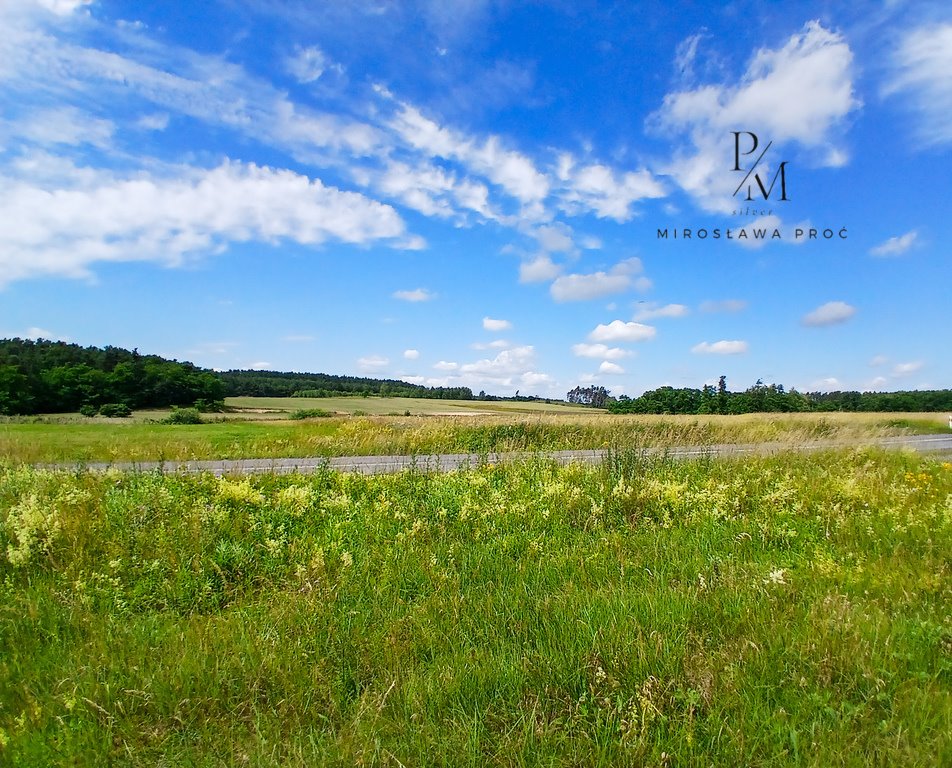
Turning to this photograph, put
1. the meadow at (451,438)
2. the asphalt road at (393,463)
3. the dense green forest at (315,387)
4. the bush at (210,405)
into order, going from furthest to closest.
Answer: the dense green forest at (315,387)
the bush at (210,405)
the meadow at (451,438)
the asphalt road at (393,463)

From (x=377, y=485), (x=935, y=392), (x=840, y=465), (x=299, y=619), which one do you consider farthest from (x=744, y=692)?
(x=935, y=392)

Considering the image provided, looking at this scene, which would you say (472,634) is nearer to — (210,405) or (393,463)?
(393,463)

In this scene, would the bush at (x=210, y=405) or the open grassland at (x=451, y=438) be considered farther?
the bush at (x=210, y=405)

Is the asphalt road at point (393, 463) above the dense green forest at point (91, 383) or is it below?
below

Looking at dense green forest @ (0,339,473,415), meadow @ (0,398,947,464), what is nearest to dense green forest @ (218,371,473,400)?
dense green forest @ (0,339,473,415)

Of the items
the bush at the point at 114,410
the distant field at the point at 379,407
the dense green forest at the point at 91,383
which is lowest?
the bush at the point at 114,410

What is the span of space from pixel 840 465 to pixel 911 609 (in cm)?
820

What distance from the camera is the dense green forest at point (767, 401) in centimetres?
6088

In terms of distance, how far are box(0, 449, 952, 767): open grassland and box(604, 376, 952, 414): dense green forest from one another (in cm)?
6047

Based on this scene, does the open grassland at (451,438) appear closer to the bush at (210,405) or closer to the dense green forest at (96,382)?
the bush at (210,405)

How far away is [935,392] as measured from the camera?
68062 millimetres

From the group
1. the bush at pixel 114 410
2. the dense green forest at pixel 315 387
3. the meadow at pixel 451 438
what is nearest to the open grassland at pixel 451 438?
the meadow at pixel 451 438

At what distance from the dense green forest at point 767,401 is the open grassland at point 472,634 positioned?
198 feet

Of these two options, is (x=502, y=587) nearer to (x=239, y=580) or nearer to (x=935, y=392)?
(x=239, y=580)
